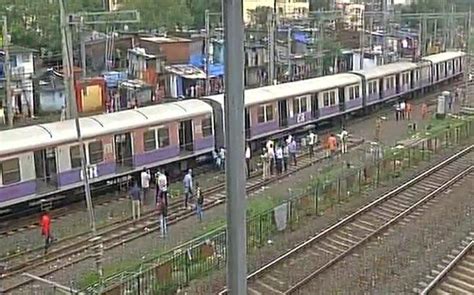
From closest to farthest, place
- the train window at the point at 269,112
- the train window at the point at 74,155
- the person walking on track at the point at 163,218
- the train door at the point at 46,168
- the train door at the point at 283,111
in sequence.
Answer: the person walking on track at the point at 163,218 → the train door at the point at 46,168 → the train window at the point at 74,155 → the train window at the point at 269,112 → the train door at the point at 283,111

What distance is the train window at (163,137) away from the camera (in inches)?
452

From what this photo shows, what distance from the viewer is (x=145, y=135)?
11180 millimetres

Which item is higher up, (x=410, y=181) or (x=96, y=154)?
(x=96, y=154)

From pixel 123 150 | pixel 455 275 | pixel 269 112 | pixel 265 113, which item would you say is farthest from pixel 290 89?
pixel 455 275

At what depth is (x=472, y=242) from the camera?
7926 millimetres

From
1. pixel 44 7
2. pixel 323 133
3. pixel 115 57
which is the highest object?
pixel 44 7

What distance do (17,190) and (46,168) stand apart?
58 centimetres

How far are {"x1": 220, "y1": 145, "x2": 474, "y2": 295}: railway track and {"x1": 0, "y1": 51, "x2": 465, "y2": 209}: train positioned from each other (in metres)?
1.60

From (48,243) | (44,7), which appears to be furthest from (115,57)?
(48,243)

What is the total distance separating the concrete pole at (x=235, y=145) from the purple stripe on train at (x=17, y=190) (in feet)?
24.8

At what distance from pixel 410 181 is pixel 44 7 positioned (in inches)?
546

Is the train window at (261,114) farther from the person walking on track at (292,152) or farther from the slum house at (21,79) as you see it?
the slum house at (21,79)

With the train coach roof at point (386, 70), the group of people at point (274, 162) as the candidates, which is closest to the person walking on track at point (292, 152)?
the group of people at point (274, 162)

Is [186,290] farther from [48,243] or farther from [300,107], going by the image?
[300,107]
